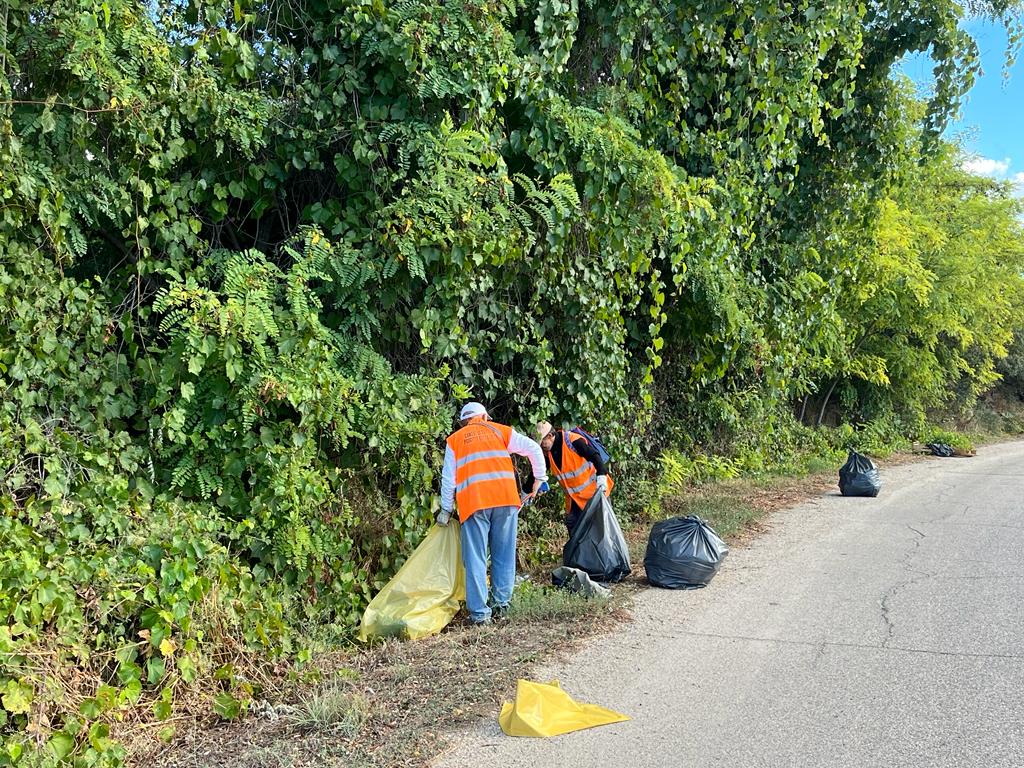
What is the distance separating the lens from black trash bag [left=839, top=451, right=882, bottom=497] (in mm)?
12133

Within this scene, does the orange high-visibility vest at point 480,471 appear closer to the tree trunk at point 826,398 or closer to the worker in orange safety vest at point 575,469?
the worker in orange safety vest at point 575,469

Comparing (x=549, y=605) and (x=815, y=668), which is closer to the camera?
(x=815, y=668)

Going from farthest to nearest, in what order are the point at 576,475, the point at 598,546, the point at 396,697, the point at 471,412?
the point at 576,475
the point at 598,546
the point at 471,412
the point at 396,697

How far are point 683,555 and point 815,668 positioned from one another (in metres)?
1.88

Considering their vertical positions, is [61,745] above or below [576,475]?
below

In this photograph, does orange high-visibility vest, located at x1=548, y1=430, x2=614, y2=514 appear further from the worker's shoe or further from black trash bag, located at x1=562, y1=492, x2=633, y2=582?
the worker's shoe

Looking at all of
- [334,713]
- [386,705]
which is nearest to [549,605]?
[386,705]

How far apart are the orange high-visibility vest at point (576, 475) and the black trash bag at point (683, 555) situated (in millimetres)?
654

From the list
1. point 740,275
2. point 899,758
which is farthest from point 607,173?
point 899,758

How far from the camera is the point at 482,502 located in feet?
20.0

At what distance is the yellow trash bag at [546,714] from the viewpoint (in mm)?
4184

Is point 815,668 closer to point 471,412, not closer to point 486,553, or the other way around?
point 486,553

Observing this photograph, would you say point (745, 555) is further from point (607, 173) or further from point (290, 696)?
point (290, 696)

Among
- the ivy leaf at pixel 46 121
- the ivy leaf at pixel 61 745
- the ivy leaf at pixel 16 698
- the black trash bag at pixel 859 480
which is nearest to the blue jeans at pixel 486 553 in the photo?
the ivy leaf at pixel 61 745
